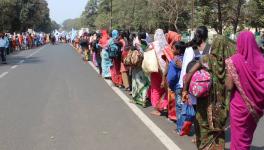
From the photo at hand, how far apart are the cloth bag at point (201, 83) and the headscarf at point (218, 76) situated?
0.19 ft

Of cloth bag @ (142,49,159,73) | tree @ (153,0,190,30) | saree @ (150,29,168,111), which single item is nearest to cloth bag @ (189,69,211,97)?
saree @ (150,29,168,111)

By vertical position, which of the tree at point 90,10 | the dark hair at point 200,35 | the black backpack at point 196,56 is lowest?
the black backpack at point 196,56

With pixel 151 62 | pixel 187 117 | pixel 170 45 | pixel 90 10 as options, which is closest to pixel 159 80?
pixel 151 62

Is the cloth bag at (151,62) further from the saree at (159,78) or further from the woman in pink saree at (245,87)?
the woman in pink saree at (245,87)

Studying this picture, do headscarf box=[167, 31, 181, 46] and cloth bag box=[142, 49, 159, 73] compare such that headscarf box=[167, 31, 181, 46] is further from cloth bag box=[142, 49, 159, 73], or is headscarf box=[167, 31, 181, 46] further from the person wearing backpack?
the person wearing backpack

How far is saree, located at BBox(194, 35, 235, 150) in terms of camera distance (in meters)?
5.54

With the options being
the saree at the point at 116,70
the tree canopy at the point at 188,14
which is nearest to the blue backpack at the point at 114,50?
the saree at the point at 116,70

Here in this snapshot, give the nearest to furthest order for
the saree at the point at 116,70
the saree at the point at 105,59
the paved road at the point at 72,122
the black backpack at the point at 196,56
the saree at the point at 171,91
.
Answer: the black backpack at the point at 196,56 → the paved road at the point at 72,122 → the saree at the point at 171,91 → the saree at the point at 116,70 → the saree at the point at 105,59

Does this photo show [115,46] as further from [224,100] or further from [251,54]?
[251,54]

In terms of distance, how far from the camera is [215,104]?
588cm

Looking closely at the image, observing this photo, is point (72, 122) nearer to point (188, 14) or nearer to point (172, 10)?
point (172, 10)

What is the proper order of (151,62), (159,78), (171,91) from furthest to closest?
(159,78)
(151,62)
(171,91)

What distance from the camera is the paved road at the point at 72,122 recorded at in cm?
685

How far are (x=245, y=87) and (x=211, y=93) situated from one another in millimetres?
1113
